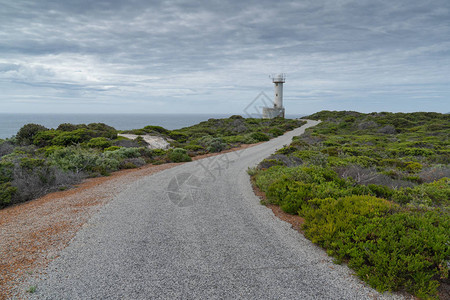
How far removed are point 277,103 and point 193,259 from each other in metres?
59.3

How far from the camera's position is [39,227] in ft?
20.0

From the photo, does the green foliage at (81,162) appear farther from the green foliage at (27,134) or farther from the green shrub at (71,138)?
the green foliage at (27,134)

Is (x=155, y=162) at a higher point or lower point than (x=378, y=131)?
lower

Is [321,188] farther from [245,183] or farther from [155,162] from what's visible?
[155,162]

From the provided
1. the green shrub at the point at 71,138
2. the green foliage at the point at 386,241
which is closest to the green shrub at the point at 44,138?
the green shrub at the point at 71,138

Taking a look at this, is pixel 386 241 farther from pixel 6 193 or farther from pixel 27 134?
pixel 27 134

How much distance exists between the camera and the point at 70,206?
7723 millimetres

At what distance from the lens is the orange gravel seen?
4.29 meters

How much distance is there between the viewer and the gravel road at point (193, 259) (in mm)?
3787

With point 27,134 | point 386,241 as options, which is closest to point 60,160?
point 386,241

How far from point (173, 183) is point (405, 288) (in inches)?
332

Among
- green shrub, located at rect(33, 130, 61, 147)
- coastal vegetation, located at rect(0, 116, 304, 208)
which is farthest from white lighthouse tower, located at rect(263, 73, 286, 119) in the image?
green shrub, located at rect(33, 130, 61, 147)

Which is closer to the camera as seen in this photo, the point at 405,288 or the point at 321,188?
the point at 405,288

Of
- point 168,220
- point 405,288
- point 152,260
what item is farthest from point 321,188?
point 152,260
